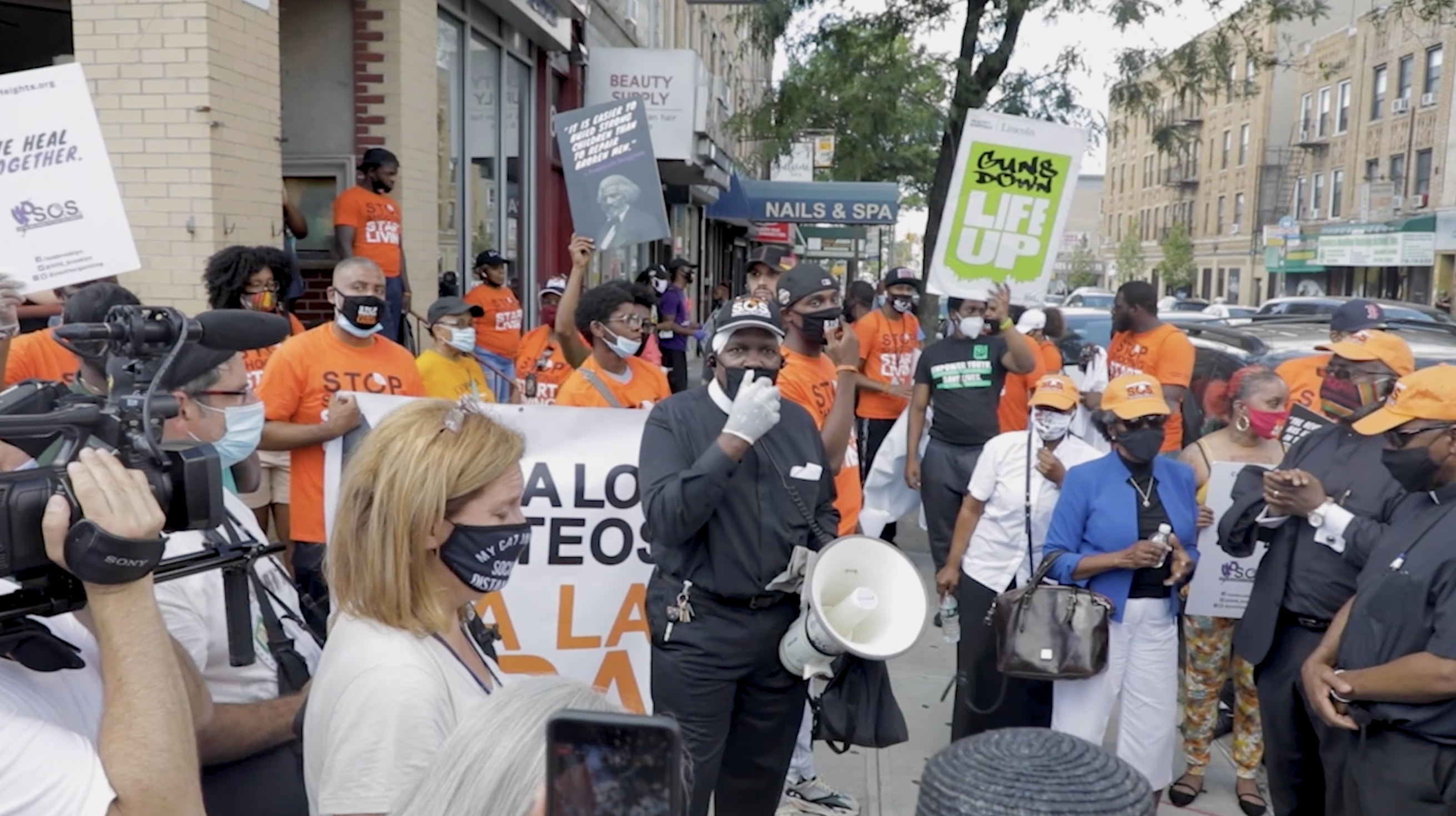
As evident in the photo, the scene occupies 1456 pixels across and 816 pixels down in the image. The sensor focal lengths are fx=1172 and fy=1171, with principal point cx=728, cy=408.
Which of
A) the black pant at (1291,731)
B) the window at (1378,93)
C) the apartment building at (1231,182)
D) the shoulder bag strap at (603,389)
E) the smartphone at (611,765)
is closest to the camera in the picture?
the smartphone at (611,765)

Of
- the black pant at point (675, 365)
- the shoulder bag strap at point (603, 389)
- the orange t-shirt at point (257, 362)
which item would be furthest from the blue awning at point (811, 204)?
the orange t-shirt at point (257, 362)

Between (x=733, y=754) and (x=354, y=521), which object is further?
(x=733, y=754)

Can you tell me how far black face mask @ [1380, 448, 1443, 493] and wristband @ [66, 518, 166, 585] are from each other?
3291mm

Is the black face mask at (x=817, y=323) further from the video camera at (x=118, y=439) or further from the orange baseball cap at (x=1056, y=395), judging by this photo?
the video camera at (x=118, y=439)

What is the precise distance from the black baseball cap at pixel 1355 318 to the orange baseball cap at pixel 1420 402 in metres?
3.64

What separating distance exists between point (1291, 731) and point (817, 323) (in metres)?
2.29

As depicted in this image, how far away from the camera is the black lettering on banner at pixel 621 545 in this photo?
4.68m

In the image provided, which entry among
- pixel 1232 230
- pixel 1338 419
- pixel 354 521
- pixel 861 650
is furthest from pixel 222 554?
pixel 1232 230

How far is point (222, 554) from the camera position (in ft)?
7.10

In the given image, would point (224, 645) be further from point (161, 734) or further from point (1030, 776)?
point (1030, 776)

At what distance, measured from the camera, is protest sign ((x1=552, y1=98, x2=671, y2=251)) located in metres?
7.47

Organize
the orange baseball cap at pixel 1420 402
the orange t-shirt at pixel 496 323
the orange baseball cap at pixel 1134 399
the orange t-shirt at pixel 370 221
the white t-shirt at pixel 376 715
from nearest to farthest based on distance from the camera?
the white t-shirt at pixel 376 715 < the orange baseball cap at pixel 1420 402 < the orange baseball cap at pixel 1134 399 < the orange t-shirt at pixel 370 221 < the orange t-shirt at pixel 496 323

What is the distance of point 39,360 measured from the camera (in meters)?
4.56

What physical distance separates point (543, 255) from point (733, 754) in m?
→ 11.3
